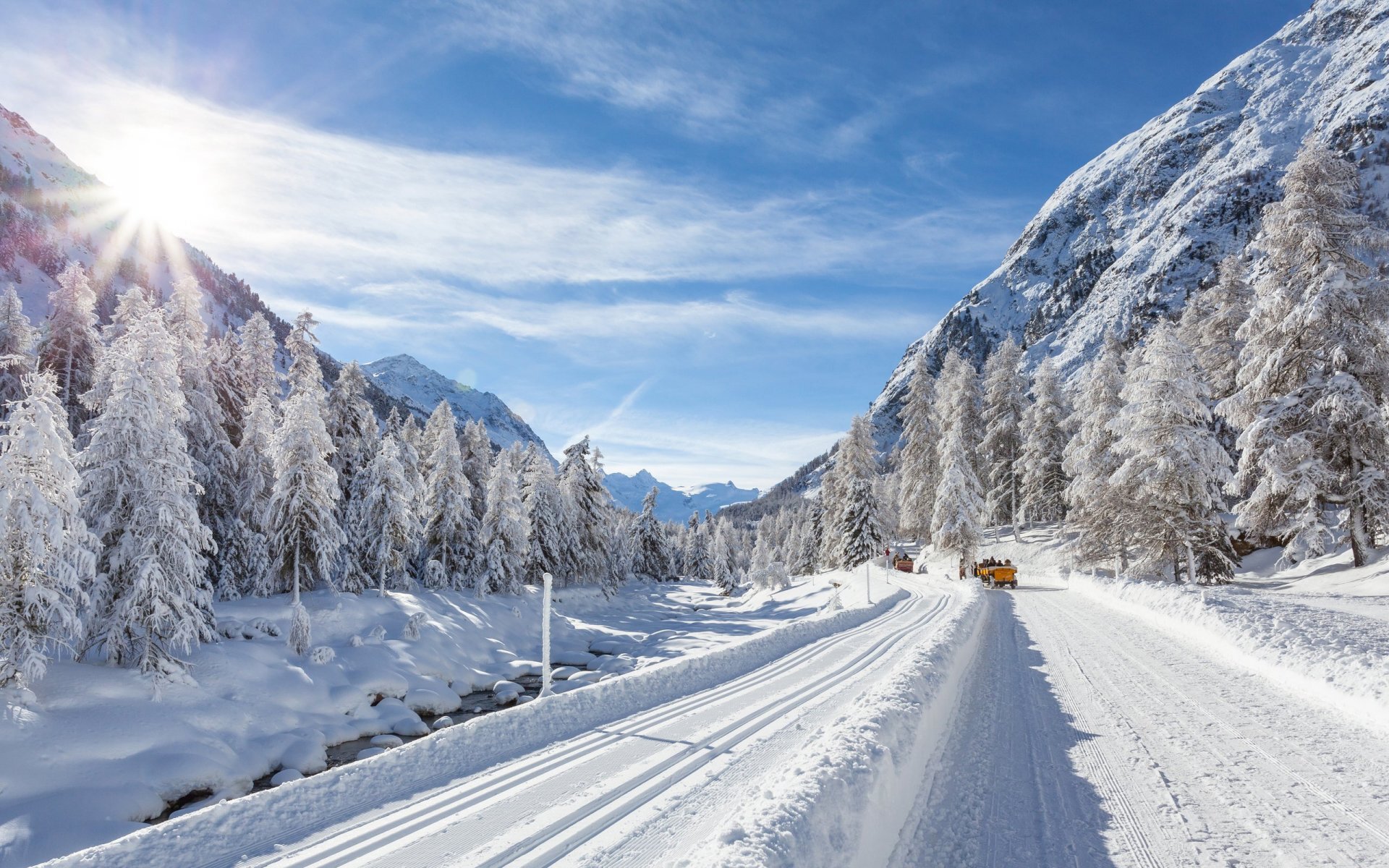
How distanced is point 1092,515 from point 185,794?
36.0 m

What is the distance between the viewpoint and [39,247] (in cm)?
14025

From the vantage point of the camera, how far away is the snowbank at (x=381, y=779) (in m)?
5.12

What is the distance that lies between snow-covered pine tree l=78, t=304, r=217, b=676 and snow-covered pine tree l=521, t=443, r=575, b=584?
919 inches

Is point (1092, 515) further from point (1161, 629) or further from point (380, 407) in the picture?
point (380, 407)

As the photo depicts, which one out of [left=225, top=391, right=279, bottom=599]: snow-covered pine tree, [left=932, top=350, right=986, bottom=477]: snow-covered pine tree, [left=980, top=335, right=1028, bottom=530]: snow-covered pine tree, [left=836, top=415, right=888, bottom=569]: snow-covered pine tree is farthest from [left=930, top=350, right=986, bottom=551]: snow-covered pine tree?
[left=225, top=391, right=279, bottom=599]: snow-covered pine tree

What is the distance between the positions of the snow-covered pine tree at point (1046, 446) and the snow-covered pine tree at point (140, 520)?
45435 mm

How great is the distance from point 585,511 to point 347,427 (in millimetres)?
18492

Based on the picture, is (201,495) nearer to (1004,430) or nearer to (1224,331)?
(1224,331)

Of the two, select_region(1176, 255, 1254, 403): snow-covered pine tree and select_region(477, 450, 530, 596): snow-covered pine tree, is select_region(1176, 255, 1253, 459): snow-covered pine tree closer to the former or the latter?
A: select_region(1176, 255, 1254, 403): snow-covered pine tree

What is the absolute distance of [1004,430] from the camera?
159 feet

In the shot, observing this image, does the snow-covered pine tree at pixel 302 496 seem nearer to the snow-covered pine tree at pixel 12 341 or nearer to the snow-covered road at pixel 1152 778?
the snow-covered pine tree at pixel 12 341

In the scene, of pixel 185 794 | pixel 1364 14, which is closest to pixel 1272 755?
pixel 185 794

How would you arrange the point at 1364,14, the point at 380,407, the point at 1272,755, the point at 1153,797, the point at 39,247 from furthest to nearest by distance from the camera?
the point at 380,407 → the point at 1364,14 → the point at 39,247 → the point at 1272,755 → the point at 1153,797

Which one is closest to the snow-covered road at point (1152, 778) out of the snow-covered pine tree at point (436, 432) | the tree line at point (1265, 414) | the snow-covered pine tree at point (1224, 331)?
the tree line at point (1265, 414)
